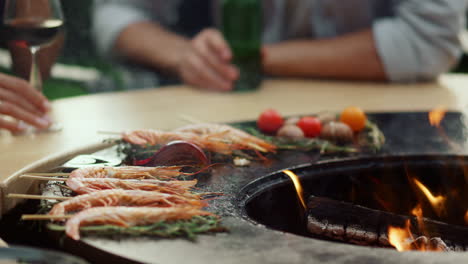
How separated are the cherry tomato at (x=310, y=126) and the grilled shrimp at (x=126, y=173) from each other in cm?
50

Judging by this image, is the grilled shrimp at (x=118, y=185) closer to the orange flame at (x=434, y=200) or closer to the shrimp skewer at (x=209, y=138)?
the shrimp skewer at (x=209, y=138)

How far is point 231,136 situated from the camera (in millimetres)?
1401

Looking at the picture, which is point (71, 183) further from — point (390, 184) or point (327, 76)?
point (327, 76)

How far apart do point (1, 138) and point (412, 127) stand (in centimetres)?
115

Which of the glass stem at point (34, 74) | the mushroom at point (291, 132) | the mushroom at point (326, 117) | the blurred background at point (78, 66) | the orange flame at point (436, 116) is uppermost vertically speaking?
the glass stem at point (34, 74)

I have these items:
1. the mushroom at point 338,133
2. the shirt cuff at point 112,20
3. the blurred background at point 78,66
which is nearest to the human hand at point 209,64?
the shirt cuff at point 112,20

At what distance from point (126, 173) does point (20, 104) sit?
58 centimetres

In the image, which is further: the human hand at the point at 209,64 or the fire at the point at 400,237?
the human hand at the point at 209,64

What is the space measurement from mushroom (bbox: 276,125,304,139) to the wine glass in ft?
2.17

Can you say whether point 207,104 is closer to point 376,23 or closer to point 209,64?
point 209,64

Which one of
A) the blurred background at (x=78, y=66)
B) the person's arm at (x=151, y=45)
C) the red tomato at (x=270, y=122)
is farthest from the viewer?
the blurred background at (x=78, y=66)

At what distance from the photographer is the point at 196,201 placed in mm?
1008

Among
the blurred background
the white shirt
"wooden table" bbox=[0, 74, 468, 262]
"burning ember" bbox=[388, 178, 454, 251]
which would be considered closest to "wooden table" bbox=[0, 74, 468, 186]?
"wooden table" bbox=[0, 74, 468, 262]

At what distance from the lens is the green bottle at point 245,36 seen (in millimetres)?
2113
